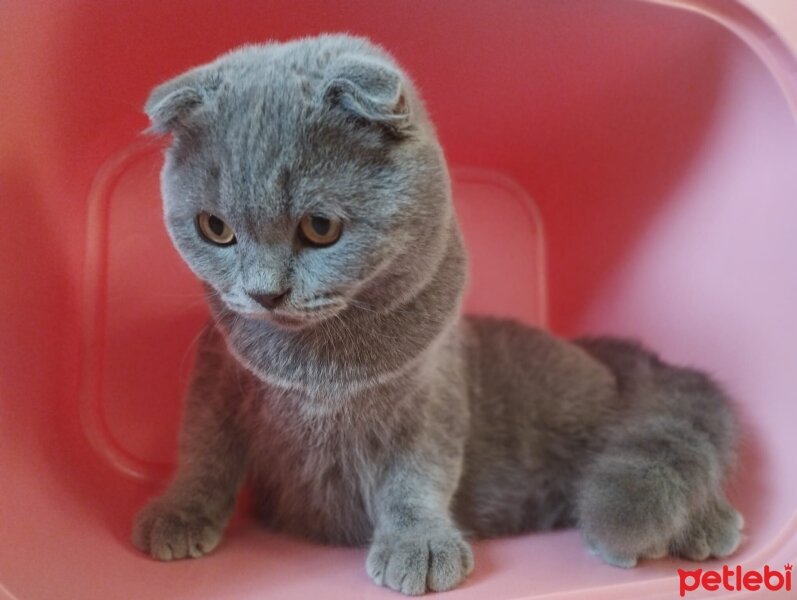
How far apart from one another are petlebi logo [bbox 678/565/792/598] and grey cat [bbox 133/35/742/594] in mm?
56

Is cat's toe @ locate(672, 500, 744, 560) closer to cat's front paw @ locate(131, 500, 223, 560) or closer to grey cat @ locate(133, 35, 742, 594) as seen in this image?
grey cat @ locate(133, 35, 742, 594)

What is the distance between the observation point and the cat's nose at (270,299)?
885 mm

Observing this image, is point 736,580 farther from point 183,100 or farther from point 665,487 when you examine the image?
point 183,100

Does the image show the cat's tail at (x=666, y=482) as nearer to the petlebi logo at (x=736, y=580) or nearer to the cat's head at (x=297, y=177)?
the petlebi logo at (x=736, y=580)

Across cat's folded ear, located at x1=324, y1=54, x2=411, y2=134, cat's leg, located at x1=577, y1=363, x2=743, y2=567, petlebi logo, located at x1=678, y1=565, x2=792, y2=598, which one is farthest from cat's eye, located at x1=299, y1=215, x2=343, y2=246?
petlebi logo, located at x1=678, y1=565, x2=792, y2=598

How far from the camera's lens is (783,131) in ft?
4.20

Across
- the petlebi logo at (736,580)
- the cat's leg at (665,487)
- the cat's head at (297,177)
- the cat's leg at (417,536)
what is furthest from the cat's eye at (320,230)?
the petlebi logo at (736,580)

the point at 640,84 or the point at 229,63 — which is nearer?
the point at 229,63

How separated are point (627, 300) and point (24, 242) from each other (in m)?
1.14

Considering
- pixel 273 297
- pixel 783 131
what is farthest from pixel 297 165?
pixel 783 131

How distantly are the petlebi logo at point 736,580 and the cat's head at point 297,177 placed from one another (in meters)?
0.54

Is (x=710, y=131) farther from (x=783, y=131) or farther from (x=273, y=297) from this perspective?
(x=273, y=297)

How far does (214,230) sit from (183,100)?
15 cm

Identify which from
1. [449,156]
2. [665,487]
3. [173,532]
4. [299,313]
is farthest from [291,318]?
[449,156]
